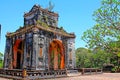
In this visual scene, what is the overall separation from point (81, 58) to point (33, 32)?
3356 cm

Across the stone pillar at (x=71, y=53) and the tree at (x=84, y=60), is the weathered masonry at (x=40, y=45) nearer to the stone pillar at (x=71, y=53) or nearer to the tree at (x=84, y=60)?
the stone pillar at (x=71, y=53)

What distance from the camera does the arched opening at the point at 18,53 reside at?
2653 cm

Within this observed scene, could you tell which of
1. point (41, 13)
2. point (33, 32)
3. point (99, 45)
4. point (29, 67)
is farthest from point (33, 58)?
point (99, 45)

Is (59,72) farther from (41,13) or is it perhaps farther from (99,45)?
(41,13)

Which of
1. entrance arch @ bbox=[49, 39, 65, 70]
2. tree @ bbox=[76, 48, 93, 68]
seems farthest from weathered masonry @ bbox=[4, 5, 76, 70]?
tree @ bbox=[76, 48, 93, 68]

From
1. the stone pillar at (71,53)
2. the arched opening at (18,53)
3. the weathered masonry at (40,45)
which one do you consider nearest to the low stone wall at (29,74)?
the weathered masonry at (40,45)

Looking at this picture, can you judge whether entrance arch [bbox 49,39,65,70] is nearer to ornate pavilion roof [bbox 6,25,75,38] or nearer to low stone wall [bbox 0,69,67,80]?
ornate pavilion roof [bbox 6,25,75,38]

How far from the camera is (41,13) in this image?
27.9 metres

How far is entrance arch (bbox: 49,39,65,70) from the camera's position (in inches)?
1033

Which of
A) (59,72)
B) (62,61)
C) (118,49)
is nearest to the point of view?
(118,49)

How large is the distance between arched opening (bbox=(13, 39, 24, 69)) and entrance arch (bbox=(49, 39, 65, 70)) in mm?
4824

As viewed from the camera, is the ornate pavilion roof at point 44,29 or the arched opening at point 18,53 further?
the arched opening at point 18,53

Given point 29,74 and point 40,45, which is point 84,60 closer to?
point 40,45

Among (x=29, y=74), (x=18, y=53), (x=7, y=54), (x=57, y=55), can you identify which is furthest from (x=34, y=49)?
(x=7, y=54)
